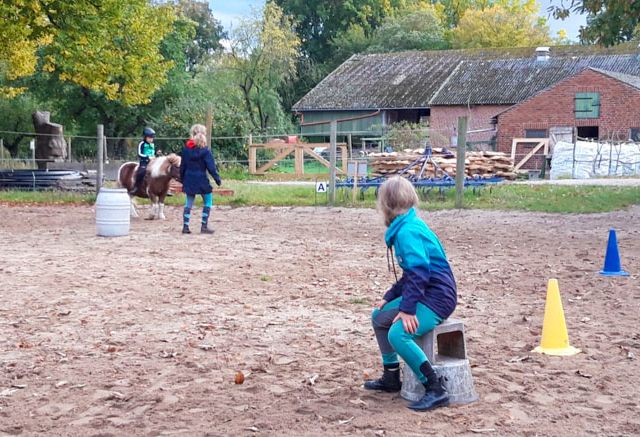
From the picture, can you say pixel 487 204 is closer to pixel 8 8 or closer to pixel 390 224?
pixel 8 8

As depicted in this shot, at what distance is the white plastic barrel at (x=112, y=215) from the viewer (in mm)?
13427

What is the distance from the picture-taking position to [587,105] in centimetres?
4388

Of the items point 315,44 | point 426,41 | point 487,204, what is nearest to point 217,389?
point 487,204

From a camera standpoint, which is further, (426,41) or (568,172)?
(426,41)

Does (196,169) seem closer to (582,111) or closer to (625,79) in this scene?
(582,111)

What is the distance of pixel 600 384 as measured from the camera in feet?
17.2

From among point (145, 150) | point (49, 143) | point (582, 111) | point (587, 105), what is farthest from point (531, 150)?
point (145, 150)

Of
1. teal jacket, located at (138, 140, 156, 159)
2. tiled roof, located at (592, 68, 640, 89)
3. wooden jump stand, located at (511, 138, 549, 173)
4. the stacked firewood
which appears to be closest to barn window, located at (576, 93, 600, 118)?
tiled roof, located at (592, 68, 640, 89)

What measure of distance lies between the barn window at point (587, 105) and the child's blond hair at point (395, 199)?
136ft

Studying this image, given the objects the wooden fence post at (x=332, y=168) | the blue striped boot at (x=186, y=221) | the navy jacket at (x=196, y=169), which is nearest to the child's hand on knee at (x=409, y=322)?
the blue striped boot at (x=186, y=221)

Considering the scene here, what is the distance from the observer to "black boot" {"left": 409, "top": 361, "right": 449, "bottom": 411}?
4.79m

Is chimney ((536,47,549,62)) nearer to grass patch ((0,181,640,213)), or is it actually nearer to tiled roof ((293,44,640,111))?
tiled roof ((293,44,640,111))

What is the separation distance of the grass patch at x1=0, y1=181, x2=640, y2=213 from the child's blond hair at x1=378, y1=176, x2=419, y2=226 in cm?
1290

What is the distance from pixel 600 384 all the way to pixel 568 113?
4096 centimetres
